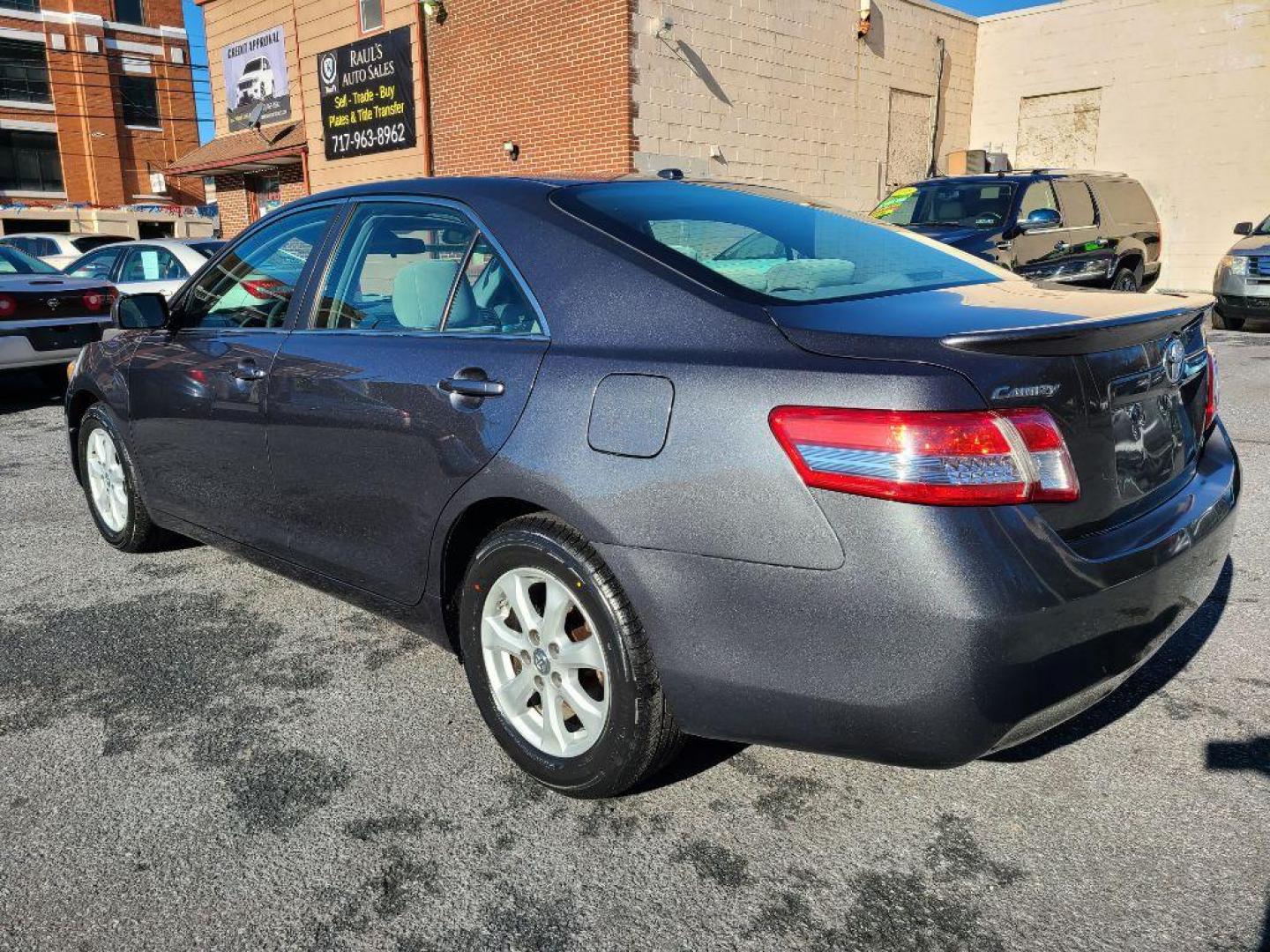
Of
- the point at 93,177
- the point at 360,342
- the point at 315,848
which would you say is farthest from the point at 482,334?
the point at 93,177

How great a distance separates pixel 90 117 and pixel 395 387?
48.7 metres

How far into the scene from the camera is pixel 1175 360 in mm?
2381

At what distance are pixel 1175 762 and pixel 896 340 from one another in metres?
1.51

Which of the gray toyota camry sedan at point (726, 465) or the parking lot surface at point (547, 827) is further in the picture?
the parking lot surface at point (547, 827)

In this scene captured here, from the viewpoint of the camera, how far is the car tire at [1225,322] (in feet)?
39.1

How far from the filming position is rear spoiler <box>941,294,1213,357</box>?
193 cm

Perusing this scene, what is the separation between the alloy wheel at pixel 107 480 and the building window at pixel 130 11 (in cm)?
4881

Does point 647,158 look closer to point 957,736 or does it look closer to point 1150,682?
point 1150,682

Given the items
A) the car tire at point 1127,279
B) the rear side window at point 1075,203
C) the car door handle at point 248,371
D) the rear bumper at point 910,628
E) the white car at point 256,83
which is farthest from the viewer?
the white car at point 256,83

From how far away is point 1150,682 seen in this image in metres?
3.03

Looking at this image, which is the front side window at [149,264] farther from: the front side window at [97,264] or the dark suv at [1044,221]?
the dark suv at [1044,221]

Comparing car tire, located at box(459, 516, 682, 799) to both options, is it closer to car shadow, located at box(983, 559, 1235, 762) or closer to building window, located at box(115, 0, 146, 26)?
car shadow, located at box(983, 559, 1235, 762)

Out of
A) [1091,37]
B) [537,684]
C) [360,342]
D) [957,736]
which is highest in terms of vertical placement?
[1091,37]

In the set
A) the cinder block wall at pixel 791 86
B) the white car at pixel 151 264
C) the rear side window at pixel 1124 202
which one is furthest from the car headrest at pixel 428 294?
the cinder block wall at pixel 791 86
